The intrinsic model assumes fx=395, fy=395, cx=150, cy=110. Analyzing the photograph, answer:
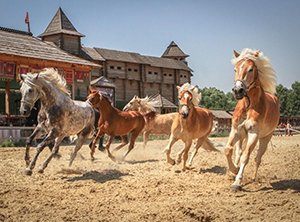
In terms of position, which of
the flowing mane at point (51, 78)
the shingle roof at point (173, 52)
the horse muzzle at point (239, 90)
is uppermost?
the shingle roof at point (173, 52)

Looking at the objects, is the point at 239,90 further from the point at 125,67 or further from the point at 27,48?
the point at 125,67

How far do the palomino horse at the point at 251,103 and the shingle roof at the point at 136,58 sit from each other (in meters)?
39.0

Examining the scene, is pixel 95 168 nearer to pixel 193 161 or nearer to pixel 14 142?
pixel 193 161

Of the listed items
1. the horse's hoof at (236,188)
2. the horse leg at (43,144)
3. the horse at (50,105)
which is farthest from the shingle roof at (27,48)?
the horse's hoof at (236,188)

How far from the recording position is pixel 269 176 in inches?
311

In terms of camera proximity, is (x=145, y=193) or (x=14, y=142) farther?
(x=14, y=142)

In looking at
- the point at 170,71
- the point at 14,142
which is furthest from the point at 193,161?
the point at 170,71

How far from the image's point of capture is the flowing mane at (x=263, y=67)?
686 centimetres

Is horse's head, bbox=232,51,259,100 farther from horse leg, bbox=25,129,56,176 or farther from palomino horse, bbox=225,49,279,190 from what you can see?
horse leg, bbox=25,129,56,176

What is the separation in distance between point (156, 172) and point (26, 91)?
10.7 ft

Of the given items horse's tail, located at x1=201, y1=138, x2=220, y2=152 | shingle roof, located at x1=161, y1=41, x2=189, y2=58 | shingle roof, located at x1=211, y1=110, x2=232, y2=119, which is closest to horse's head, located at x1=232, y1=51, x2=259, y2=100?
horse's tail, located at x1=201, y1=138, x2=220, y2=152

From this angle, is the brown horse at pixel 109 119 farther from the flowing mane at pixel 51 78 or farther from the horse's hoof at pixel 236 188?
the horse's hoof at pixel 236 188

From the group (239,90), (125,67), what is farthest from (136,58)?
(239,90)

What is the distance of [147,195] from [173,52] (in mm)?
57509
